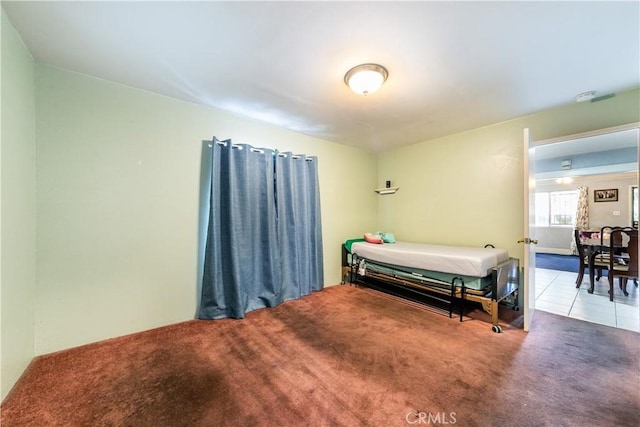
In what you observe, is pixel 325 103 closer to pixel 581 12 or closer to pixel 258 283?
pixel 581 12

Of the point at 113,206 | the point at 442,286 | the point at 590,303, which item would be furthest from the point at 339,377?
the point at 590,303

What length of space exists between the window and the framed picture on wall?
15.0 inches

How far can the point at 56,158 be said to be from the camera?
75.4 inches

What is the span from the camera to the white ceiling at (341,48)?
1396 millimetres

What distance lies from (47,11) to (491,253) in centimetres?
398

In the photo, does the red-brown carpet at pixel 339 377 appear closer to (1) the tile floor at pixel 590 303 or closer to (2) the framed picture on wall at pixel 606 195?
→ (1) the tile floor at pixel 590 303

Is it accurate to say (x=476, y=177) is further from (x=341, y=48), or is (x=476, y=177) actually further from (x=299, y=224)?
(x=341, y=48)

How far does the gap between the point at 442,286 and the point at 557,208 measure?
24.6ft

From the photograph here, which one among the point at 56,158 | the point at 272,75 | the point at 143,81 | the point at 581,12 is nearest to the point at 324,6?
the point at 272,75

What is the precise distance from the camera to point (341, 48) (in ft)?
5.54

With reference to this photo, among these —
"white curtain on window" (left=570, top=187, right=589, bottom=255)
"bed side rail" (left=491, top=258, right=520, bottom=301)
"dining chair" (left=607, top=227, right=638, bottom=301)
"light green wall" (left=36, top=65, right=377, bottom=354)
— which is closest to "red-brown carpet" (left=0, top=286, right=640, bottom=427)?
"light green wall" (left=36, top=65, right=377, bottom=354)

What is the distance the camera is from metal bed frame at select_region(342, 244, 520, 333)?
239 centimetres

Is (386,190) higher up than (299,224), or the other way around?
(386,190)

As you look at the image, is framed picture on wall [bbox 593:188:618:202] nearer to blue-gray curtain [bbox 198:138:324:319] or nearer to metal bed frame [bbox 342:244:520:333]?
metal bed frame [bbox 342:244:520:333]
